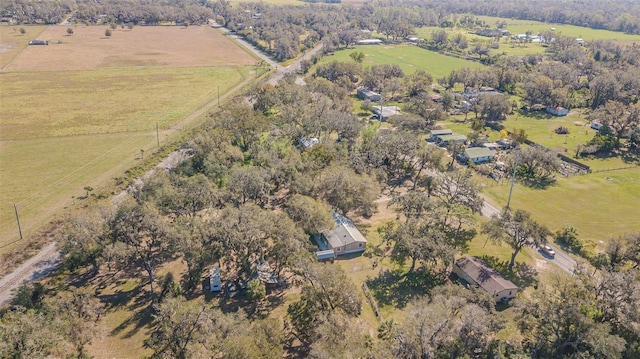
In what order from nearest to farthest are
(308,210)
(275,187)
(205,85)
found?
(308,210), (275,187), (205,85)

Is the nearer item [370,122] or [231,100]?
[370,122]

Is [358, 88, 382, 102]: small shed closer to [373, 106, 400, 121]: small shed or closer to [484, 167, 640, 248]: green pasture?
[373, 106, 400, 121]: small shed

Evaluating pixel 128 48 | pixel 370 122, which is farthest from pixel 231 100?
pixel 128 48

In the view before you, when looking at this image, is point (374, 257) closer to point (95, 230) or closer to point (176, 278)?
point (176, 278)

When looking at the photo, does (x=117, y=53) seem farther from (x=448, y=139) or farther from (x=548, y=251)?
(x=548, y=251)

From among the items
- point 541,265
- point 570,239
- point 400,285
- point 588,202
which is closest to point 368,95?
point 588,202

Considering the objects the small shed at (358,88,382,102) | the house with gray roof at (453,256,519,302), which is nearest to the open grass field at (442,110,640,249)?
the house with gray roof at (453,256,519,302)

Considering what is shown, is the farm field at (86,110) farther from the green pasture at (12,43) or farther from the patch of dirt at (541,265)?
the patch of dirt at (541,265)

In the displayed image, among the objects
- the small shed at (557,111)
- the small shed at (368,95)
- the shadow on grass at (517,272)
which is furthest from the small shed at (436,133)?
the shadow on grass at (517,272)
